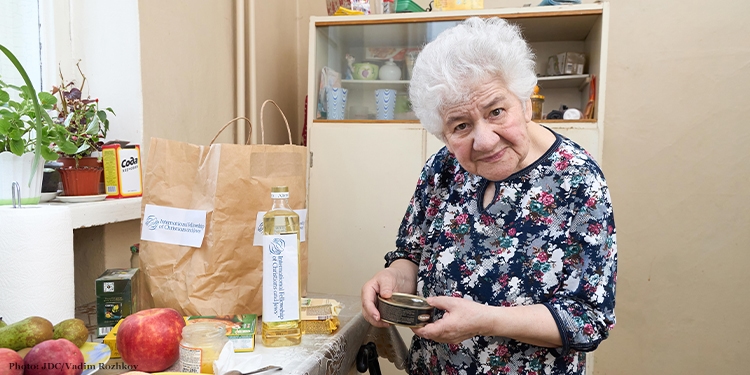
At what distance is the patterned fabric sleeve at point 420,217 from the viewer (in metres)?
1.19

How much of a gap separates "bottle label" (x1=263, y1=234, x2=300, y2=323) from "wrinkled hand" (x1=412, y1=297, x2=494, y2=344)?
0.84 ft

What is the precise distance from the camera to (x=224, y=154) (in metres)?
1.00

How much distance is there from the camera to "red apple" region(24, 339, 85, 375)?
65 centimetres

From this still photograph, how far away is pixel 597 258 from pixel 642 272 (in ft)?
5.72

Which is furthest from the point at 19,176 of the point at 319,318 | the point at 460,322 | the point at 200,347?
the point at 460,322

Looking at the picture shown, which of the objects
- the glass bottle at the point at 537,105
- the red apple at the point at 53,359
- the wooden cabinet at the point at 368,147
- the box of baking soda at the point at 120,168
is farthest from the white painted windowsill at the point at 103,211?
the glass bottle at the point at 537,105

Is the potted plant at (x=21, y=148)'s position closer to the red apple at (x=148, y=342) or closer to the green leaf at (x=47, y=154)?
the green leaf at (x=47, y=154)

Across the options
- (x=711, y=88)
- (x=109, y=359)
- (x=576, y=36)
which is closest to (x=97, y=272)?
(x=109, y=359)

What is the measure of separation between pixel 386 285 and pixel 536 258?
33 centimetres

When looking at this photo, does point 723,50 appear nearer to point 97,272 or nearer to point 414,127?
point 414,127

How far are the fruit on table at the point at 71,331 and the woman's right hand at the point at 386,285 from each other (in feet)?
1.70

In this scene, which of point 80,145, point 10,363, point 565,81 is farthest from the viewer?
point 565,81

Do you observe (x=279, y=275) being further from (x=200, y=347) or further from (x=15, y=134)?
(x=15, y=134)

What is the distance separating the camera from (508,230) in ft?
3.32
